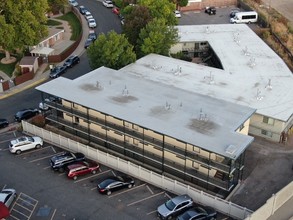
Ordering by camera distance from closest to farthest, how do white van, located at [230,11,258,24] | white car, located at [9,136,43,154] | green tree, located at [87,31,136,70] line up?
1. white car, located at [9,136,43,154]
2. green tree, located at [87,31,136,70]
3. white van, located at [230,11,258,24]

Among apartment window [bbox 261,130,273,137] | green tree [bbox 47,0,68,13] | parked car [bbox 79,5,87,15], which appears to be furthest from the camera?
parked car [bbox 79,5,87,15]

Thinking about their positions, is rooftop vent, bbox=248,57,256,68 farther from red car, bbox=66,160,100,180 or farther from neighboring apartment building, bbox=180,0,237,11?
neighboring apartment building, bbox=180,0,237,11

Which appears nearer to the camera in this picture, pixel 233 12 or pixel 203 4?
pixel 233 12

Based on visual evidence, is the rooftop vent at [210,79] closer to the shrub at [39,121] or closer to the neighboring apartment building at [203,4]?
the shrub at [39,121]

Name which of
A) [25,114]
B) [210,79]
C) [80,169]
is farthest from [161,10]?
[80,169]

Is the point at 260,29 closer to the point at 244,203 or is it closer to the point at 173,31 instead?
the point at 173,31

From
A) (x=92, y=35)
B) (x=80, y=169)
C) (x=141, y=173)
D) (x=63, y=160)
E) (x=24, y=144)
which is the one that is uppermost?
(x=92, y=35)

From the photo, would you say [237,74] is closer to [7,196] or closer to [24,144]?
[24,144]

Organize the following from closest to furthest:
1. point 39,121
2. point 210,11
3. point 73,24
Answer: point 39,121 < point 73,24 < point 210,11

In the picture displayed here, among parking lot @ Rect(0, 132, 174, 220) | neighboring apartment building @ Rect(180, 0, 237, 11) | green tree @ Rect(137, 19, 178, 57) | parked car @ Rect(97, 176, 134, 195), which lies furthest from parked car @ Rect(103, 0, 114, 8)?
parked car @ Rect(97, 176, 134, 195)
